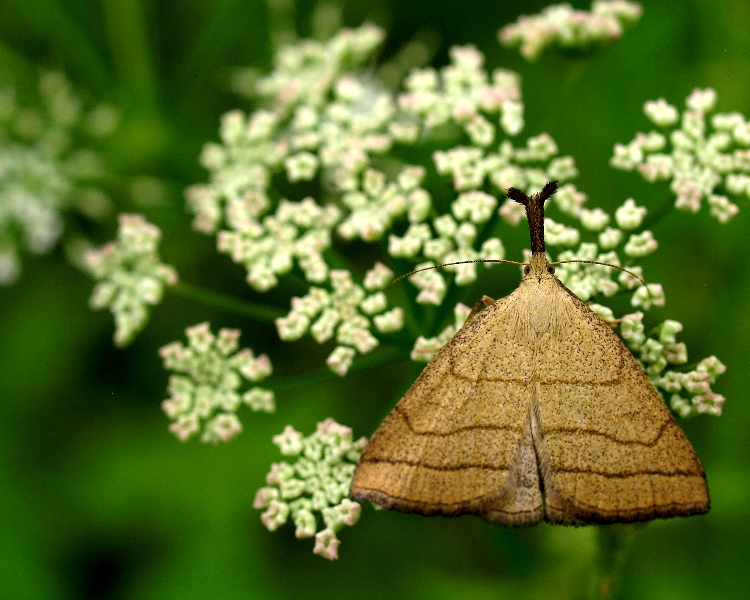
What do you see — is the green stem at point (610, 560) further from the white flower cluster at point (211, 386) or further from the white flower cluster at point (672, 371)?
the white flower cluster at point (211, 386)

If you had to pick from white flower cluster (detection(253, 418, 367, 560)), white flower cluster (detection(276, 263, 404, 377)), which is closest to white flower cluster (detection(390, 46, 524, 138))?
white flower cluster (detection(276, 263, 404, 377))

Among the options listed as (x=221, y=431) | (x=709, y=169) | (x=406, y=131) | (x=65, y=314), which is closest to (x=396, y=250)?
(x=406, y=131)

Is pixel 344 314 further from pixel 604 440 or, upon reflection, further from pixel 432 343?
pixel 604 440

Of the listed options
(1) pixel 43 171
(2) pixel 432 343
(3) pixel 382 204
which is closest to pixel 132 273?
(3) pixel 382 204

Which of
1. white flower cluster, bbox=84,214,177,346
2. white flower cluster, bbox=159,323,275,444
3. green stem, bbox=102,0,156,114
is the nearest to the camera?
white flower cluster, bbox=159,323,275,444

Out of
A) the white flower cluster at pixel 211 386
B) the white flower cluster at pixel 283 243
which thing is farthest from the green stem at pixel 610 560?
the white flower cluster at pixel 283 243

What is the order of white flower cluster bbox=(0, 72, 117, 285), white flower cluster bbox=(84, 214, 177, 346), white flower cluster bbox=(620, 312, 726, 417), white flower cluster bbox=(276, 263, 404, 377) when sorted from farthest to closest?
white flower cluster bbox=(0, 72, 117, 285)
white flower cluster bbox=(84, 214, 177, 346)
white flower cluster bbox=(276, 263, 404, 377)
white flower cluster bbox=(620, 312, 726, 417)

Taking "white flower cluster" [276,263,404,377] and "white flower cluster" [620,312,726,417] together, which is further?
"white flower cluster" [276,263,404,377]

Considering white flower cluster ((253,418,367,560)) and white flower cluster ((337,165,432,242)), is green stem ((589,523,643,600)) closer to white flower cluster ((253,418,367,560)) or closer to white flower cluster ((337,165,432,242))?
white flower cluster ((253,418,367,560))
